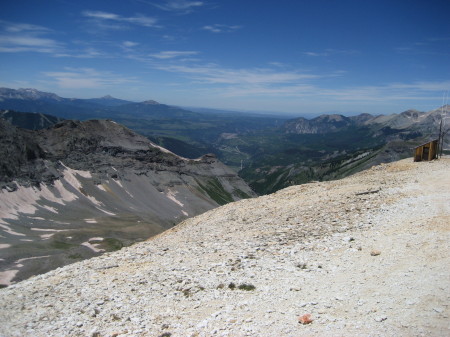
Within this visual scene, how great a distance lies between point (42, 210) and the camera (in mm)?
133625

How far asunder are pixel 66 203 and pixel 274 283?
149959 mm

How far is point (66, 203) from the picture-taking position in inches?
Answer: 5733

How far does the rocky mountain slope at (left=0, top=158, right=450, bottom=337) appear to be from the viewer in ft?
37.9

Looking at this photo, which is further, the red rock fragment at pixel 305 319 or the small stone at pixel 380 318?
the red rock fragment at pixel 305 319

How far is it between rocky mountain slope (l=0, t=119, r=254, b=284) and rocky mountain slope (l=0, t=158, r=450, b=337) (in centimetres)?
6839

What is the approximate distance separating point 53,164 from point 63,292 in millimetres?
171134

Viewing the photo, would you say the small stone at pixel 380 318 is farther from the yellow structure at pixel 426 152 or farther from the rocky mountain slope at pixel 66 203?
the rocky mountain slope at pixel 66 203

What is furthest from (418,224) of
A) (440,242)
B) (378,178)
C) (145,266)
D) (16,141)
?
(16,141)

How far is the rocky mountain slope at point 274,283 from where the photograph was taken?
11.5m

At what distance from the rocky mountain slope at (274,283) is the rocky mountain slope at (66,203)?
2693 inches

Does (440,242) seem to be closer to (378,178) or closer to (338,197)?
(338,197)

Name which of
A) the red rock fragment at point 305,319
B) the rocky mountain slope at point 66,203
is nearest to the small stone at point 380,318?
the red rock fragment at point 305,319

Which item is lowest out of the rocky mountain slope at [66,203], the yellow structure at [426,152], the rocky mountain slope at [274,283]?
the rocky mountain slope at [66,203]

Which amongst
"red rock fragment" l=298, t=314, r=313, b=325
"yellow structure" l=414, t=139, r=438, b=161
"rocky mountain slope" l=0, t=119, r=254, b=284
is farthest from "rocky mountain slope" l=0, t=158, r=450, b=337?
"rocky mountain slope" l=0, t=119, r=254, b=284
